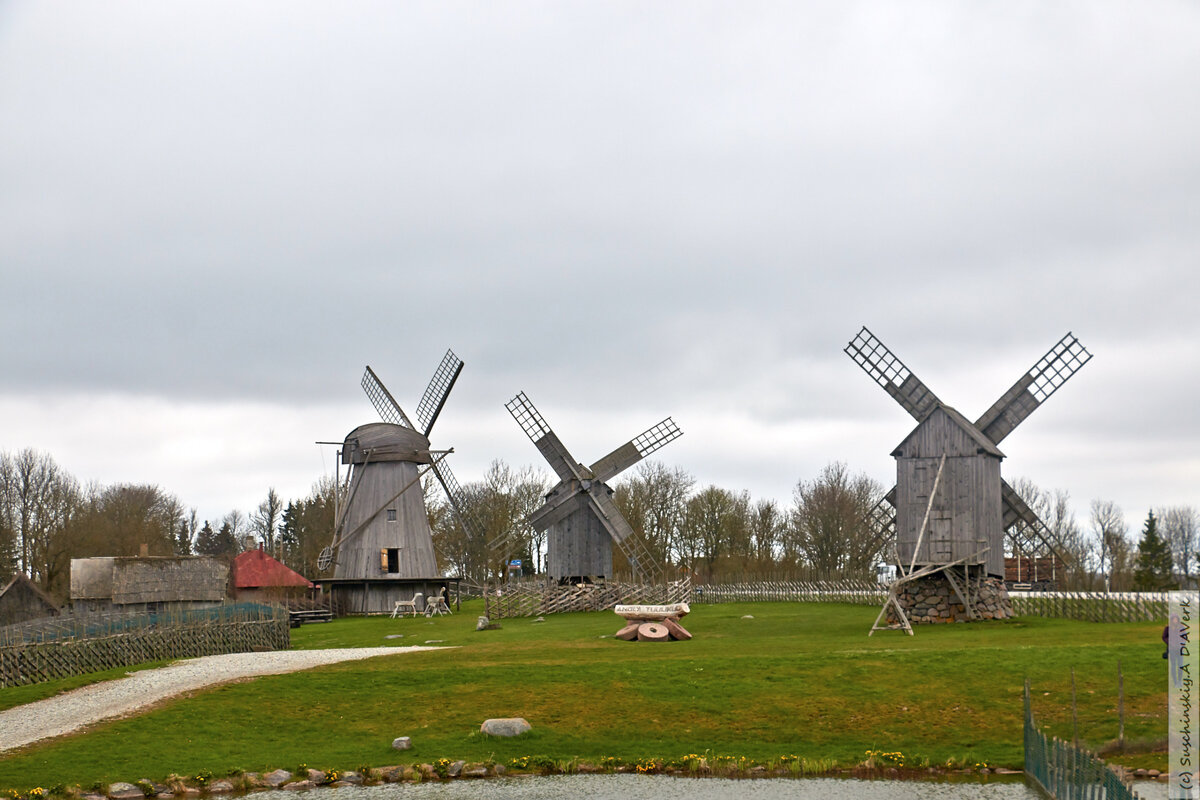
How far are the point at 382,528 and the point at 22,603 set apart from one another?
17.5 m

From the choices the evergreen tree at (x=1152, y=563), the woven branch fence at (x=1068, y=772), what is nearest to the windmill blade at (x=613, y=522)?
the evergreen tree at (x=1152, y=563)

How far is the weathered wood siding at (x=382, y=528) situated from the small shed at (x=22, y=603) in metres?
14.3

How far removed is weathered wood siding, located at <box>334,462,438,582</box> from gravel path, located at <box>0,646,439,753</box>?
22511 millimetres

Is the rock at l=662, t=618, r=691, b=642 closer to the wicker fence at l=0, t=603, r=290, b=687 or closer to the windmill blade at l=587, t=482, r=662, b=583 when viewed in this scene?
the wicker fence at l=0, t=603, r=290, b=687

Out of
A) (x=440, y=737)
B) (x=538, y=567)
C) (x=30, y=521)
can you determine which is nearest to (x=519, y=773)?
(x=440, y=737)

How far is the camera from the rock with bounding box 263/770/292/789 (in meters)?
21.2

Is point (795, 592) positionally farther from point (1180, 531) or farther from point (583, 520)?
point (1180, 531)

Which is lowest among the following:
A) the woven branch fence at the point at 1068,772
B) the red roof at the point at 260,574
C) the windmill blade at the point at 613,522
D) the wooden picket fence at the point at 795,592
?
the wooden picket fence at the point at 795,592

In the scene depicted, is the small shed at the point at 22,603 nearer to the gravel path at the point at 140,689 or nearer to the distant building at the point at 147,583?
the distant building at the point at 147,583

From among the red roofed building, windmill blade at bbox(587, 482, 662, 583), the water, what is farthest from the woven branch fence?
the red roofed building

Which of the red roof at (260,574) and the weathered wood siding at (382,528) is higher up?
the weathered wood siding at (382,528)

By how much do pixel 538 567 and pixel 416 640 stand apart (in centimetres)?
5539

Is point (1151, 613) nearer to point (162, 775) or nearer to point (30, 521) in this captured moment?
point (162, 775)

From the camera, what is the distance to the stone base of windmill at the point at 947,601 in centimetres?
4119
